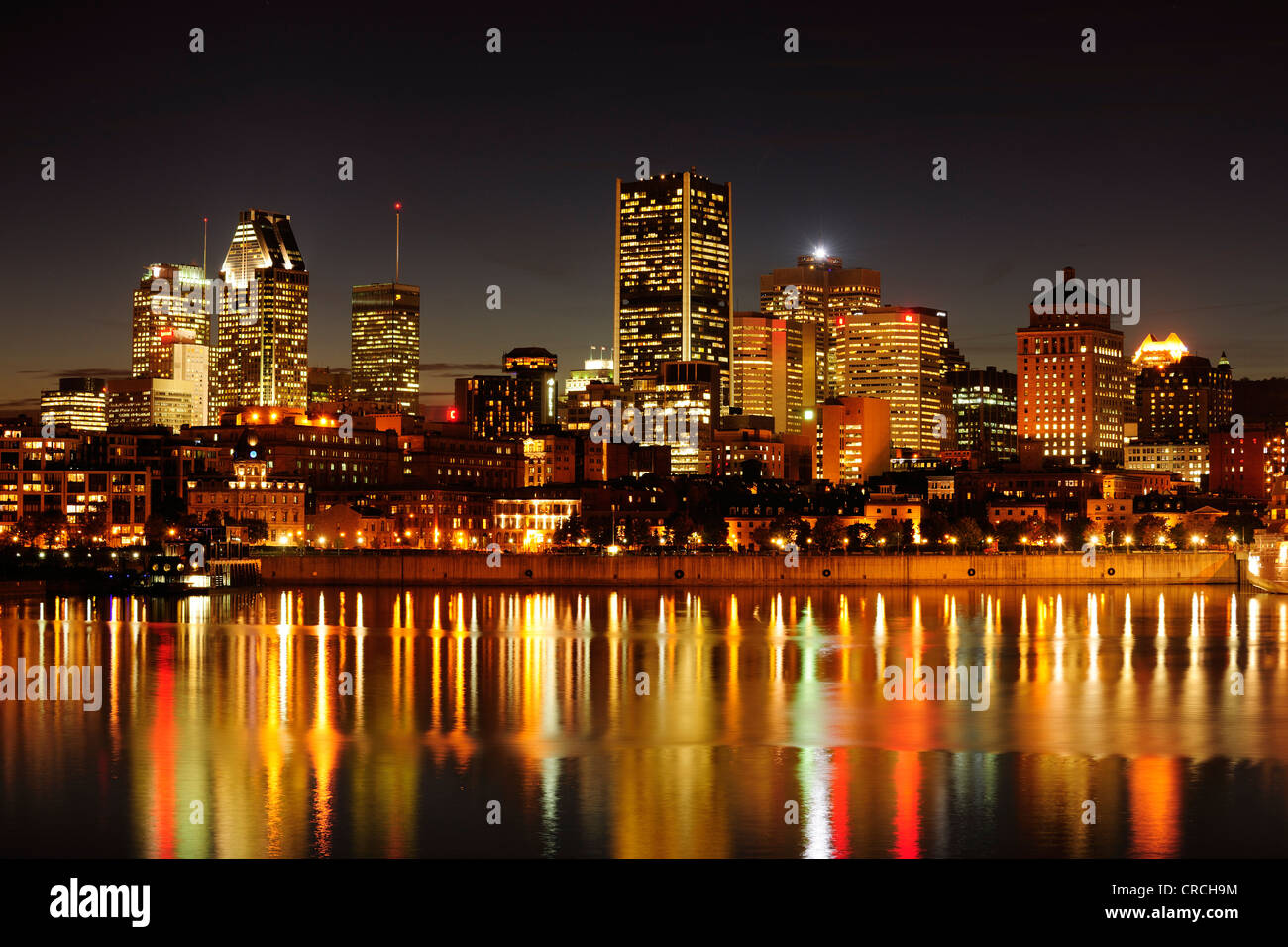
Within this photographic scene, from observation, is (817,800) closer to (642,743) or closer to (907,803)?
(907,803)

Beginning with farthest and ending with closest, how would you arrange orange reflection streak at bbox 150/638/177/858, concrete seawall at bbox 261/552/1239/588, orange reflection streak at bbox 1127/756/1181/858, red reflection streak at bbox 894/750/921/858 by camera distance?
concrete seawall at bbox 261/552/1239/588, orange reflection streak at bbox 150/638/177/858, orange reflection streak at bbox 1127/756/1181/858, red reflection streak at bbox 894/750/921/858

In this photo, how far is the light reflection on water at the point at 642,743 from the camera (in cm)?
2558

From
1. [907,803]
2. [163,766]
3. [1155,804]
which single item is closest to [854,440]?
[163,766]

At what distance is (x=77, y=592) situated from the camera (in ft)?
273

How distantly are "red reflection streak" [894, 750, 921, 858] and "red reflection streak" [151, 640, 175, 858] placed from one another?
11293mm

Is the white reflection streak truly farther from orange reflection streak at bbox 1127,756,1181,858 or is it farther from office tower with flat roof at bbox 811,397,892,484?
office tower with flat roof at bbox 811,397,892,484

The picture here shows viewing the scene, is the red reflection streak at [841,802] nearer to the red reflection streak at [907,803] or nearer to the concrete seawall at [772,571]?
the red reflection streak at [907,803]

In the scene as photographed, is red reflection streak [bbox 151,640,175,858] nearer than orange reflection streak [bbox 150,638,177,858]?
No

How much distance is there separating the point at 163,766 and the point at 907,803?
14.7 metres

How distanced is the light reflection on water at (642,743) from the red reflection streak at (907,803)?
9 cm

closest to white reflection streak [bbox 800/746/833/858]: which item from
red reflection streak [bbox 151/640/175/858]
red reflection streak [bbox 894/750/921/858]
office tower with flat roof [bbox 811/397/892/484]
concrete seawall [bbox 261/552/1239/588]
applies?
red reflection streak [bbox 894/750/921/858]

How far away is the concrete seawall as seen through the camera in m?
91.9
